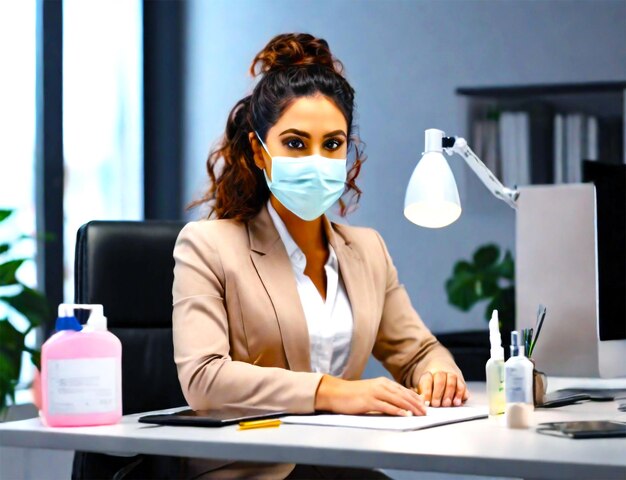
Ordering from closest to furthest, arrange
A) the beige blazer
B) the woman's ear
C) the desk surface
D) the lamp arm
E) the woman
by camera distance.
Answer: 1. the desk surface
2. the beige blazer
3. the woman
4. the lamp arm
5. the woman's ear

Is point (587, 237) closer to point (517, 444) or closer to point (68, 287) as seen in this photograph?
point (517, 444)

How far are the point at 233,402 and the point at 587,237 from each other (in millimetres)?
926

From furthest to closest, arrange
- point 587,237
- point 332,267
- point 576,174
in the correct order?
1. point 576,174
2. point 587,237
3. point 332,267

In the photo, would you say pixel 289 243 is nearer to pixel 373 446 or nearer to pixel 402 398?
pixel 402 398

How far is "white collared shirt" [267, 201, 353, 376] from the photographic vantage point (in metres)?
1.85

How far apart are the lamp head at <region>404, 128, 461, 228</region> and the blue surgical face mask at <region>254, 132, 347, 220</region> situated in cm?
19

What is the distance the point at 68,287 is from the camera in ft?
10.9

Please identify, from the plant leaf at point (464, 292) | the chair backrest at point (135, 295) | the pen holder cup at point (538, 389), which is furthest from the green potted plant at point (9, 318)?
the plant leaf at point (464, 292)

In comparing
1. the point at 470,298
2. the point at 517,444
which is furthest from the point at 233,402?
the point at 470,298

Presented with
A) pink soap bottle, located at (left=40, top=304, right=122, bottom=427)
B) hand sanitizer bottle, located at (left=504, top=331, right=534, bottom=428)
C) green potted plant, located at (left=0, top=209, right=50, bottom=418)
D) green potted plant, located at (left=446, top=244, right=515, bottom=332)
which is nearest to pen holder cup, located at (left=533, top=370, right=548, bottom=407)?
hand sanitizer bottle, located at (left=504, top=331, right=534, bottom=428)

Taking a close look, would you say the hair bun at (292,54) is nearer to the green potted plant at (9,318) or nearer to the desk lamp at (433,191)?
the desk lamp at (433,191)

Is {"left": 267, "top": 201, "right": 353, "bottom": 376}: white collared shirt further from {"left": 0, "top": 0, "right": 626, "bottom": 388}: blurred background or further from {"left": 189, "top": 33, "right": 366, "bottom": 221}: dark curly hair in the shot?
{"left": 0, "top": 0, "right": 626, "bottom": 388}: blurred background

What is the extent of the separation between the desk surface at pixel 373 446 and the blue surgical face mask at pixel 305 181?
601mm

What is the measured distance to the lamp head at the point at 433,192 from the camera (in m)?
1.71
